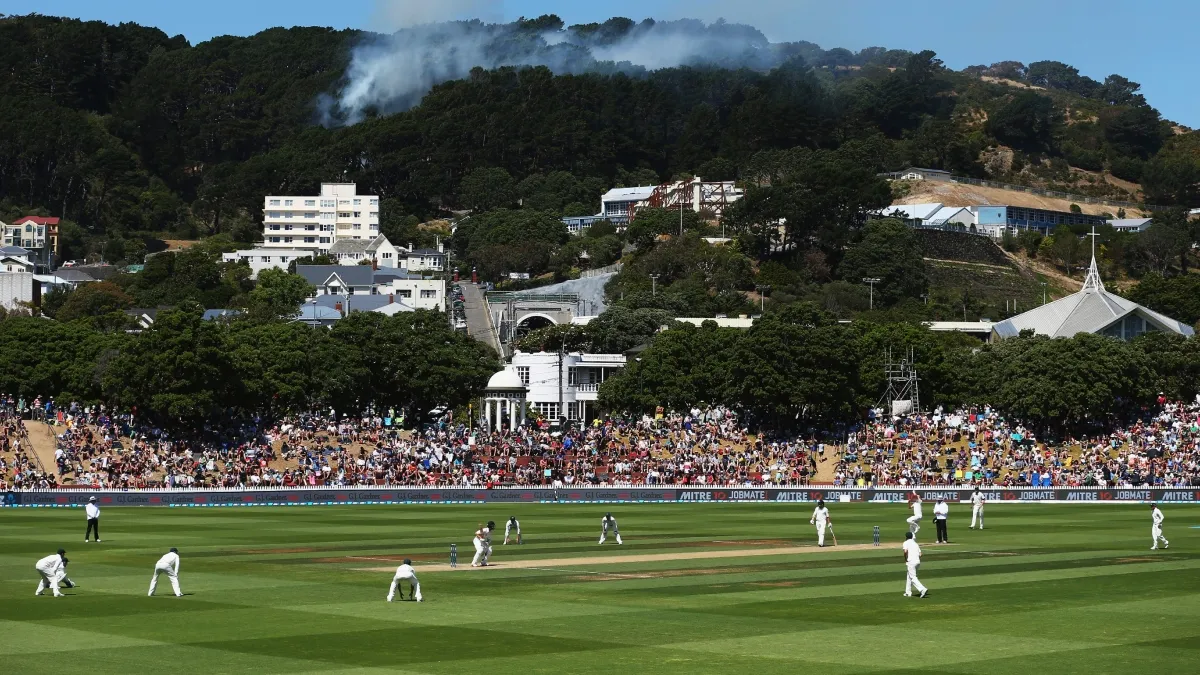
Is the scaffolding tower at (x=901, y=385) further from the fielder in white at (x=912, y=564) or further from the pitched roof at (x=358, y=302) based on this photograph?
the pitched roof at (x=358, y=302)

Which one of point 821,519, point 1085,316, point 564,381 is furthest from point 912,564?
point 1085,316

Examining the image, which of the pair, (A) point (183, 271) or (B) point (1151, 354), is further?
(A) point (183, 271)

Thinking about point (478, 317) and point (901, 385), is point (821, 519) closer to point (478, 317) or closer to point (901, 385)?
Result: point (901, 385)

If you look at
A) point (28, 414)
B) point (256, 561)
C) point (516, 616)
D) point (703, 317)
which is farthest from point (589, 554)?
point (703, 317)

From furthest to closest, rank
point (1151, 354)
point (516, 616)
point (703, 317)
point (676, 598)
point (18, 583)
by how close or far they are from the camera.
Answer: point (703, 317) < point (1151, 354) < point (18, 583) < point (676, 598) < point (516, 616)

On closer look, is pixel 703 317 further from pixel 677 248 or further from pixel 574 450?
pixel 574 450

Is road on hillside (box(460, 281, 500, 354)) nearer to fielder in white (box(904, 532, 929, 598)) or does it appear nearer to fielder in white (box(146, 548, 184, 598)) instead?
fielder in white (box(146, 548, 184, 598))
